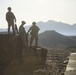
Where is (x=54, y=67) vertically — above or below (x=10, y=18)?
below

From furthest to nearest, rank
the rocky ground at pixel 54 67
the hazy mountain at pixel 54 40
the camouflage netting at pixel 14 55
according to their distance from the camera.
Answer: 1. the hazy mountain at pixel 54 40
2. the camouflage netting at pixel 14 55
3. the rocky ground at pixel 54 67

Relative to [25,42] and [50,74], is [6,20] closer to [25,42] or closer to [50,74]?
[25,42]

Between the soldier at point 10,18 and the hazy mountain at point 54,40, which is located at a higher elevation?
the soldier at point 10,18

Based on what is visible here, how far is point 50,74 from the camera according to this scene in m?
14.2

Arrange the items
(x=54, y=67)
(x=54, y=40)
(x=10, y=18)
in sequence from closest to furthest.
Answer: (x=10, y=18) < (x=54, y=67) < (x=54, y=40)

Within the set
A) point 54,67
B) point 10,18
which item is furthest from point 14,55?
point 54,67

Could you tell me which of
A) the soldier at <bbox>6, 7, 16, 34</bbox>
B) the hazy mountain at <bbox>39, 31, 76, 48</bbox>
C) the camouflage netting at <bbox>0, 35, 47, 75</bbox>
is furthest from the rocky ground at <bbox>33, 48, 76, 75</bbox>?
the hazy mountain at <bbox>39, 31, 76, 48</bbox>

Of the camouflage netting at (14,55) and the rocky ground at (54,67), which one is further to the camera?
the camouflage netting at (14,55)

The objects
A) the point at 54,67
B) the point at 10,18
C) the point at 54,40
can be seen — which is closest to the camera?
the point at 10,18

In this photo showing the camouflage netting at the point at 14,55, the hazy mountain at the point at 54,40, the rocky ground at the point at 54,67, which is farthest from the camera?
the hazy mountain at the point at 54,40

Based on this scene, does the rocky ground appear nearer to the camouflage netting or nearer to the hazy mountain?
the camouflage netting

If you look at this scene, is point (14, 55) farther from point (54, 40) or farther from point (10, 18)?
point (54, 40)

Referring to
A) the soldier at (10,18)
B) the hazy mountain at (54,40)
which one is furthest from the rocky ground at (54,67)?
the hazy mountain at (54,40)

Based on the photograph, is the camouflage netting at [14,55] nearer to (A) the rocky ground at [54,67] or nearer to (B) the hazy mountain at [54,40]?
(A) the rocky ground at [54,67]
